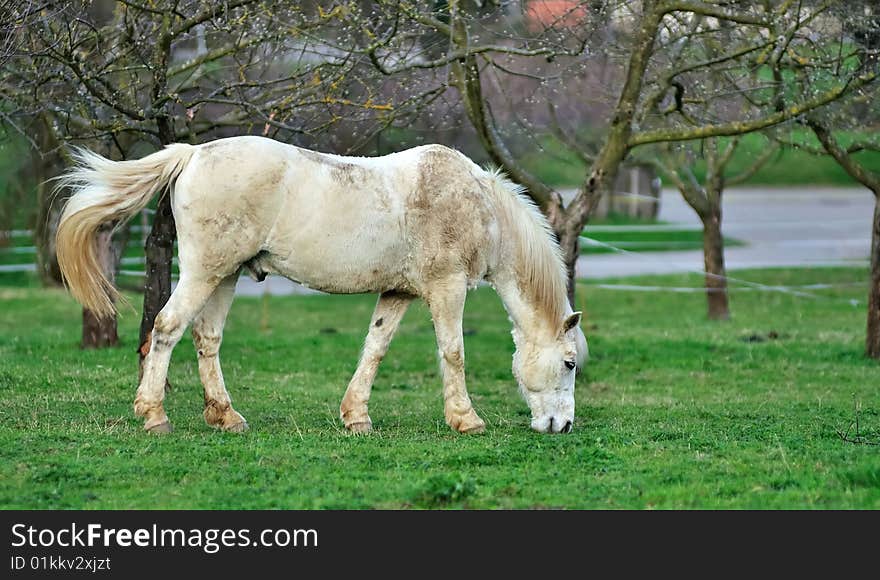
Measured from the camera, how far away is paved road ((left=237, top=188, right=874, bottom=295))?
952 inches

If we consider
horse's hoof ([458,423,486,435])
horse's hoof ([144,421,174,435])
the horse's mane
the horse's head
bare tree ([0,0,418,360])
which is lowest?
horse's hoof ([458,423,486,435])

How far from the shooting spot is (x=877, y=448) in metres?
7.96

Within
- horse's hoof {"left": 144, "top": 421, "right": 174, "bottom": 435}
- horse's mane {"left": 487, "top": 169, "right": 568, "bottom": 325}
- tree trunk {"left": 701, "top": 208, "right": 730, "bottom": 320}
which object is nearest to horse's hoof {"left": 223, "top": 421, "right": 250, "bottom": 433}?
horse's hoof {"left": 144, "top": 421, "right": 174, "bottom": 435}

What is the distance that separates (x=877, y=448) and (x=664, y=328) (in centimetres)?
881

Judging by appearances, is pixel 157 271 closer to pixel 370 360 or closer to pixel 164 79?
pixel 164 79

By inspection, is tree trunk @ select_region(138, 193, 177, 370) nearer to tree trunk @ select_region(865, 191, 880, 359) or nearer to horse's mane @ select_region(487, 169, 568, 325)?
horse's mane @ select_region(487, 169, 568, 325)

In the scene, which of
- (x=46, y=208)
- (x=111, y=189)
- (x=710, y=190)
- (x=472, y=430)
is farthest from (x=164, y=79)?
(x=710, y=190)

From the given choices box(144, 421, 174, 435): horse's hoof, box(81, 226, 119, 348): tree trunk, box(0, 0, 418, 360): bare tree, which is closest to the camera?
box(144, 421, 174, 435): horse's hoof

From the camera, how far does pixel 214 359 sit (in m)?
8.64

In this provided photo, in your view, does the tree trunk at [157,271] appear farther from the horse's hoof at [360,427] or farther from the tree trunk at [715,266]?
the tree trunk at [715,266]

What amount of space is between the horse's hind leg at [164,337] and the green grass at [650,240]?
60.5 feet

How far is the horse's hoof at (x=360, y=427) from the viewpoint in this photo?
8.63 m

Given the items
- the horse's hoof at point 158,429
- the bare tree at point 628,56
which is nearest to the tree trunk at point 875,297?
the bare tree at point 628,56

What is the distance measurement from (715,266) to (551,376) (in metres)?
8.86
